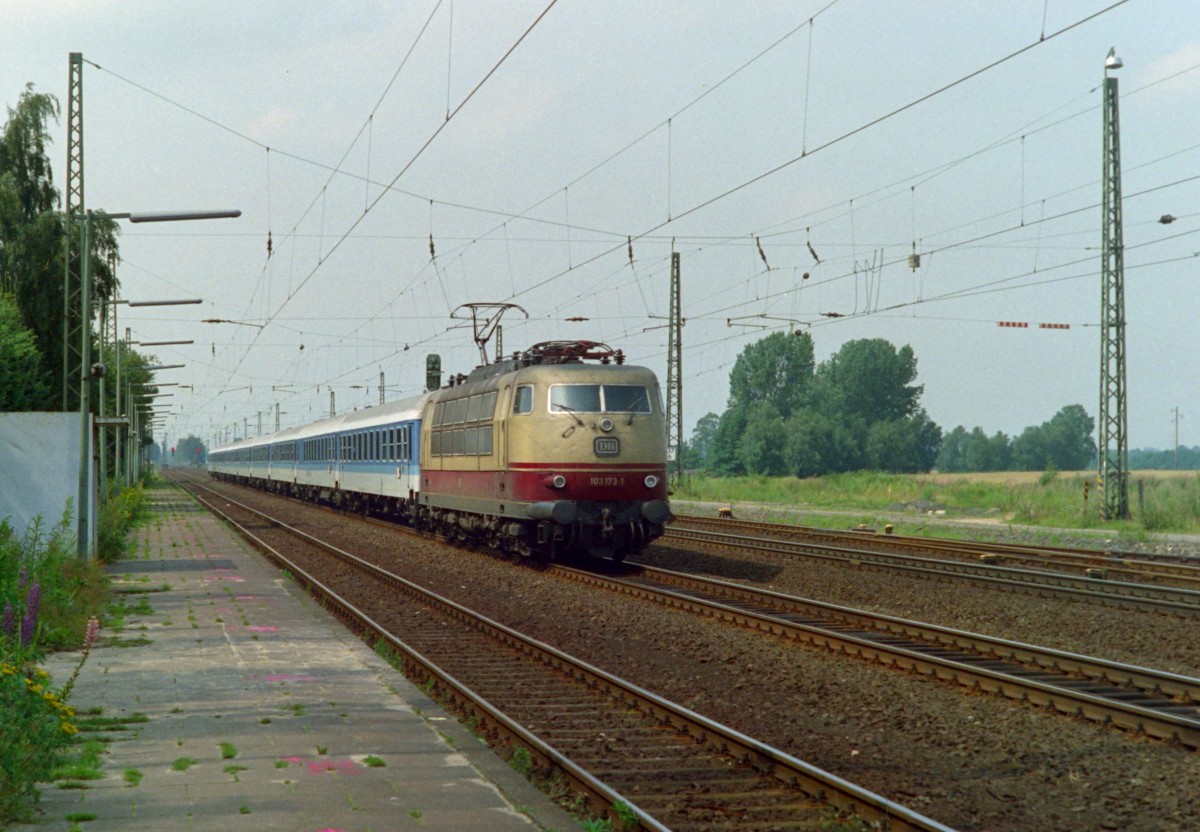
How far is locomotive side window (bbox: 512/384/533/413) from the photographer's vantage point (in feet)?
63.7

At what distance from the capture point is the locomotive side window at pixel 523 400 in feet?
63.7

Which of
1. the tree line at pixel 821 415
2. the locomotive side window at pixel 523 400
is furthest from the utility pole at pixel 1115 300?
the tree line at pixel 821 415

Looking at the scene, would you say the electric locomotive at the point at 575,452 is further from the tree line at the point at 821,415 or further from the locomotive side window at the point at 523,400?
the tree line at the point at 821,415

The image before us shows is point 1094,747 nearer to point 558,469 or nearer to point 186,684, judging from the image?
point 186,684

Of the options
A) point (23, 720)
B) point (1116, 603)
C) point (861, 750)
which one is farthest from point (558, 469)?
point (23, 720)

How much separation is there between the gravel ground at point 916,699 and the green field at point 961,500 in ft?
36.7

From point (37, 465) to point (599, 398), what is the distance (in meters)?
8.65

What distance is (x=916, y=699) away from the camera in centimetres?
970

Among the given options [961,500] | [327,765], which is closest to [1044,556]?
[327,765]

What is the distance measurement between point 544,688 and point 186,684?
2.94 meters

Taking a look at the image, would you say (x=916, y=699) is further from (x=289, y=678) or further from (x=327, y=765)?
(x=289, y=678)

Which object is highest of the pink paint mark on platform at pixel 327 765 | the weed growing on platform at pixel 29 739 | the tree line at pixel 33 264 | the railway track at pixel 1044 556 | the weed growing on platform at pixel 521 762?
the tree line at pixel 33 264

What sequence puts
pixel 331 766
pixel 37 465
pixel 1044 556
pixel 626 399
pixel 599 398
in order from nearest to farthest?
pixel 331 766 → pixel 37 465 → pixel 599 398 → pixel 626 399 → pixel 1044 556

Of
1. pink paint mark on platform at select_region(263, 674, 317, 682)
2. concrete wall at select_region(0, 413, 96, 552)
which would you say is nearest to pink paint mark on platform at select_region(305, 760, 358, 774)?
pink paint mark on platform at select_region(263, 674, 317, 682)
